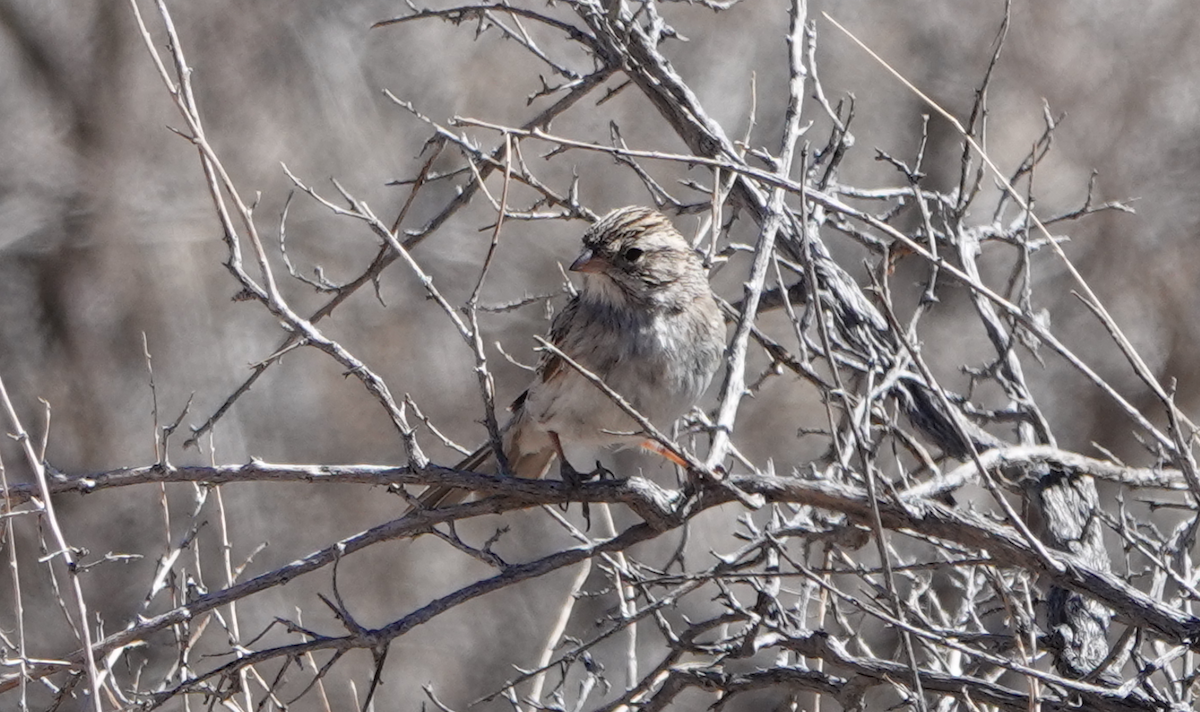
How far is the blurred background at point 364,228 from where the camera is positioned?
325 inches

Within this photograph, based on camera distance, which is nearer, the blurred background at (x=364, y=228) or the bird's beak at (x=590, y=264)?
the bird's beak at (x=590, y=264)

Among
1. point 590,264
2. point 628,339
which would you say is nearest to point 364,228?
point 590,264

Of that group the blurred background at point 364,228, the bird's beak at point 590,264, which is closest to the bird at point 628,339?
the bird's beak at point 590,264

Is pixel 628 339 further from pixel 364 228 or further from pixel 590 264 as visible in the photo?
pixel 364 228

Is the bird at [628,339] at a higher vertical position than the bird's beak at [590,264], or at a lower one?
lower

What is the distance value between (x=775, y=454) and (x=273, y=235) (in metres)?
3.29

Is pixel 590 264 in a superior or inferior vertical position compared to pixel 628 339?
superior

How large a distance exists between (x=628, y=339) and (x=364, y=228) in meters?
4.37

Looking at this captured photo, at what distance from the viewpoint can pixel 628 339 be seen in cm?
425

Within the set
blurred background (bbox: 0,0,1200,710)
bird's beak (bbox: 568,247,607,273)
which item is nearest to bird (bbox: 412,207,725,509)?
bird's beak (bbox: 568,247,607,273)

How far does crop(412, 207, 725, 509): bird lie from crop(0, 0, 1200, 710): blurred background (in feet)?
12.1

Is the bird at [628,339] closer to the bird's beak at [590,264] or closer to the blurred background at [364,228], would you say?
the bird's beak at [590,264]

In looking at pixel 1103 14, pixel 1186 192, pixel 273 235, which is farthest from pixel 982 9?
pixel 273 235

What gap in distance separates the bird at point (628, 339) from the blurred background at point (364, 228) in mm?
3691
